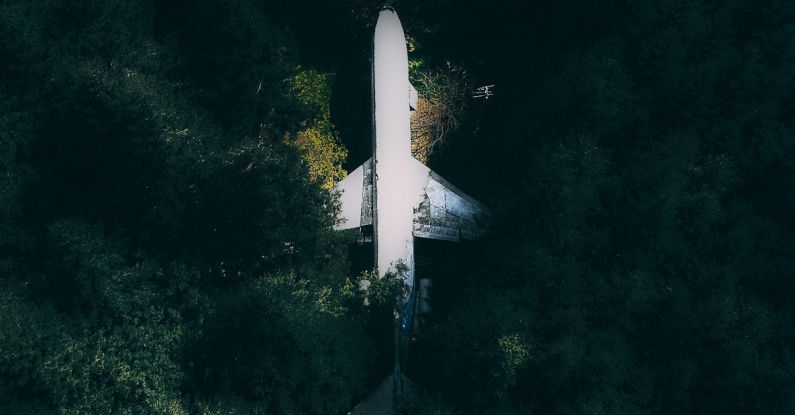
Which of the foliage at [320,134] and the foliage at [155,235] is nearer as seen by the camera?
the foliage at [155,235]

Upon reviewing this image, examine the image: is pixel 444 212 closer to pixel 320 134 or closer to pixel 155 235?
pixel 320 134

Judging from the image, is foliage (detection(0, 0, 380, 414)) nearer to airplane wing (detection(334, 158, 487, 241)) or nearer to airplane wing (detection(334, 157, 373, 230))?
airplane wing (detection(334, 157, 373, 230))

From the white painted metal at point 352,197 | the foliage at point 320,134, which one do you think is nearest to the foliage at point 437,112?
the white painted metal at point 352,197

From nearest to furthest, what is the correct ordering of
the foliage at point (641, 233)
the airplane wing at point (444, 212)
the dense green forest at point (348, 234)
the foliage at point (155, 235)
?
1. the foliage at point (155, 235)
2. the dense green forest at point (348, 234)
3. the foliage at point (641, 233)
4. the airplane wing at point (444, 212)

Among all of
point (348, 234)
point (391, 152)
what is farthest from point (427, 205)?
point (348, 234)

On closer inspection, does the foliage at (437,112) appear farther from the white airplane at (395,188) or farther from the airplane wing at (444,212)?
the airplane wing at (444,212)

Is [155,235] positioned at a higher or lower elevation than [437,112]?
lower
